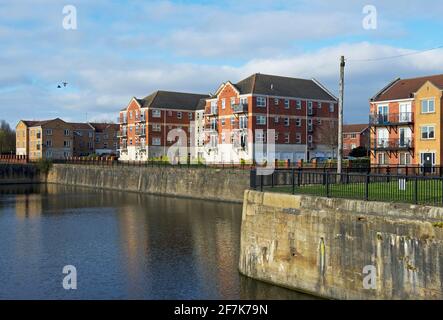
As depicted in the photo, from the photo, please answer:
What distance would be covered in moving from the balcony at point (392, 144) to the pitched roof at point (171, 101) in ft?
154

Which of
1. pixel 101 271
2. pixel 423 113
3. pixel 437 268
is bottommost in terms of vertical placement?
pixel 101 271

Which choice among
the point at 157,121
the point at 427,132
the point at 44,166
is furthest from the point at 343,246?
the point at 44,166

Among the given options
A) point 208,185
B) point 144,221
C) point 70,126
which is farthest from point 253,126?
point 70,126

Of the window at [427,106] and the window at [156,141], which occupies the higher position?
the window at [427,106]

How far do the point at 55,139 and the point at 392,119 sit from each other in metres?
89.7

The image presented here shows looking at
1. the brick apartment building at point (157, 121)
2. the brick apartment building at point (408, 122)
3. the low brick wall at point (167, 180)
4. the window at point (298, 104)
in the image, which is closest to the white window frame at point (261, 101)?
the window at point (298, 104)

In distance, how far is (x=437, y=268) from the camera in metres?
14.8

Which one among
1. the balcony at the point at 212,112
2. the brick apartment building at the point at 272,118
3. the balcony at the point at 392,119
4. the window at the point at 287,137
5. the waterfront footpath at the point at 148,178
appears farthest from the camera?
the balcony at the point at 212,112

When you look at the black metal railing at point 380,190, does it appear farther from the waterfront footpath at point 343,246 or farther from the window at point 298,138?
the window at point 298,138

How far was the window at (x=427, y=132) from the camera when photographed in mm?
50256

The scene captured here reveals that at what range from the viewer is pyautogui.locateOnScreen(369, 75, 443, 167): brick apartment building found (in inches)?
1966

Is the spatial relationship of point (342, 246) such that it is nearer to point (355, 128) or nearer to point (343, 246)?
A: point (343, 246)
